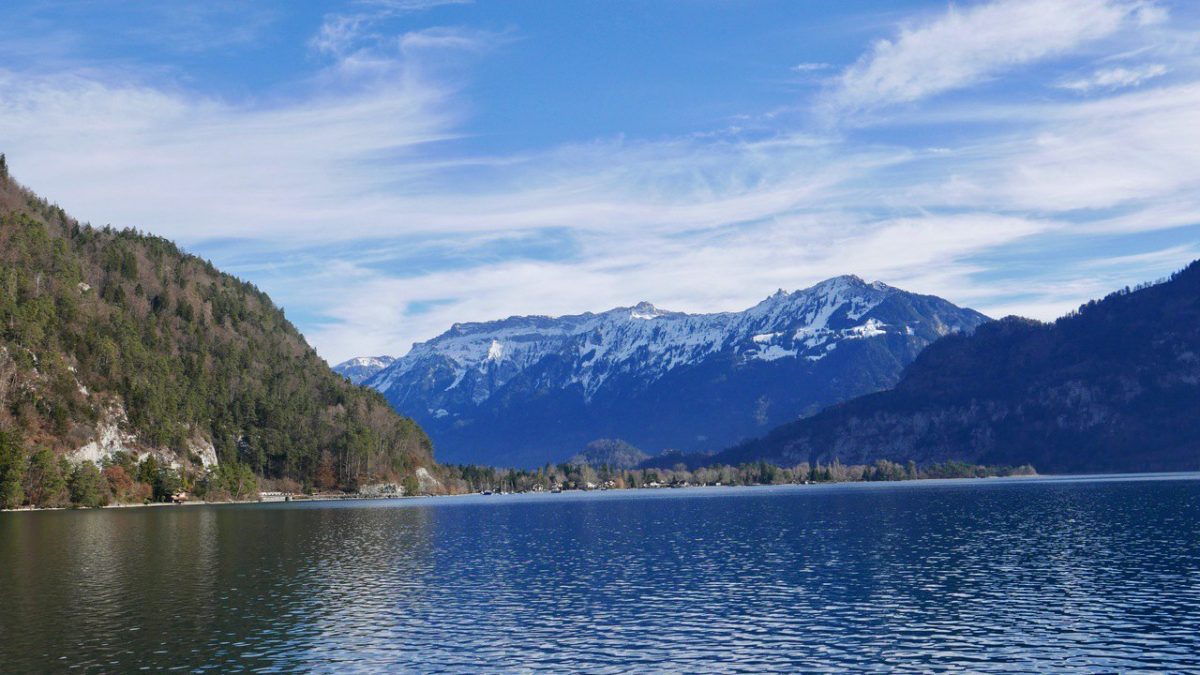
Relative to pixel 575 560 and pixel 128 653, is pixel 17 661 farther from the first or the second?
pixel 575 560

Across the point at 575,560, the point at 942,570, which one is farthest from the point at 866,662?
the point at 575,560

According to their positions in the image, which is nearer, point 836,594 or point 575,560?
point 836,594

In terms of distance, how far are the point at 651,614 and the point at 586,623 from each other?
5.15 metres

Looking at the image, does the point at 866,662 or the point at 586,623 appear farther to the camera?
the point at 586,623

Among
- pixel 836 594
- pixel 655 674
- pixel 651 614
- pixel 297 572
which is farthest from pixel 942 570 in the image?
pixel 297 572

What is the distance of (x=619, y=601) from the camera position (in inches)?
2923

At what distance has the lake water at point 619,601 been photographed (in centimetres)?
5450

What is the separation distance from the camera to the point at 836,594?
74.9m

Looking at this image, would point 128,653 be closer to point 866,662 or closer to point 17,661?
point 17,661

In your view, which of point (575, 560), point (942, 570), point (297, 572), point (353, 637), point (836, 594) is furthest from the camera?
point (575, 560)

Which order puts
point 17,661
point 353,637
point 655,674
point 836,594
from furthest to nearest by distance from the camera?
point 836,594 < point 353,637 < point 17,661 < point 655,674

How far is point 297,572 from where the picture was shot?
95000 mm

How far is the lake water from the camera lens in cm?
5450

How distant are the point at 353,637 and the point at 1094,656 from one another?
42.6 m
